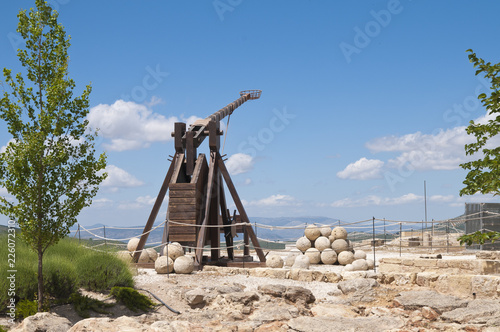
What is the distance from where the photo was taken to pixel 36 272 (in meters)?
8.88

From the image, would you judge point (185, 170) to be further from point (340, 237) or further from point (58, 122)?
point (58, 122)

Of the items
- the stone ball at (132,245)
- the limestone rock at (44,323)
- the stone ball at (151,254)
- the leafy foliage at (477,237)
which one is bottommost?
the limestone rock at (44,323)

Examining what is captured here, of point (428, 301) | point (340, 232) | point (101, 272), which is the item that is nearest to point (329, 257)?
point (340, 232)

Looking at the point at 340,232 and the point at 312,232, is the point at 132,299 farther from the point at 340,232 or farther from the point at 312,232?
the point at 340,232

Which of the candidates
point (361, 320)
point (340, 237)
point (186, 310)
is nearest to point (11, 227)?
point (186, 310)

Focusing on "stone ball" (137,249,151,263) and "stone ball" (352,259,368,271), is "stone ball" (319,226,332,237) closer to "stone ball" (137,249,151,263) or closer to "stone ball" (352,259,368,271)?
"stone ball" (352,259,368,271)

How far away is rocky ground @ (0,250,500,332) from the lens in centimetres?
682

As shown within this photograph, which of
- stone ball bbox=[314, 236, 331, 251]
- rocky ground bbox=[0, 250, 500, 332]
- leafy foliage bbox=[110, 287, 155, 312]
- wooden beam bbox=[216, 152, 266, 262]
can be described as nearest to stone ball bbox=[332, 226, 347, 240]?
stone ball bbox=[314, 236, 331, 251]

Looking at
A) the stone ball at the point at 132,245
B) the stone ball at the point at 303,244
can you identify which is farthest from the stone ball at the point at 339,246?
the stone ball at the point at 132,245

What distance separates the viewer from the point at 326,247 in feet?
52.3

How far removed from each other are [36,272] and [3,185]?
175 centimetres

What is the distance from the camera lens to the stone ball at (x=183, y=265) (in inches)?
483

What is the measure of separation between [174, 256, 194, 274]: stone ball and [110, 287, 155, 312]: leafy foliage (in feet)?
9.29

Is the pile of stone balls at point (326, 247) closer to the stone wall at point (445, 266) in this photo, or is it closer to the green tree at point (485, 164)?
the stone wall at point (445, 266)
